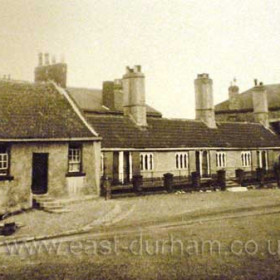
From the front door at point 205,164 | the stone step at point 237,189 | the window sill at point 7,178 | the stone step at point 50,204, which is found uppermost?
the front door at point 205,164

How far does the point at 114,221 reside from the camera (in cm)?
1472

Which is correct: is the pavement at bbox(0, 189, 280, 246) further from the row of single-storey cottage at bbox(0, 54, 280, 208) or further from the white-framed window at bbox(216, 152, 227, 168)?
the white-framed window at bbox(216, 152, 227, 168)

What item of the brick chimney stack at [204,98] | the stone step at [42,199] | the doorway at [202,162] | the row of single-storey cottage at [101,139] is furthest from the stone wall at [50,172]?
the brick chimney stack at [204,98]

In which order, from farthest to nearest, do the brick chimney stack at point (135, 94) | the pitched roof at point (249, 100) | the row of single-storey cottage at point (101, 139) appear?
the pitched roof at point (249, 100)
the brick chimney stack at point (135, 94)
the row of single-storey cottage at point (101, 139)

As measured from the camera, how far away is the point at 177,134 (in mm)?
31156

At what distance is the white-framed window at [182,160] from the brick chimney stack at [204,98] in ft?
20.1

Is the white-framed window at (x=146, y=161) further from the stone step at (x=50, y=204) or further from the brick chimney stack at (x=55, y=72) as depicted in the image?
the stone step at (x=50, y=204)

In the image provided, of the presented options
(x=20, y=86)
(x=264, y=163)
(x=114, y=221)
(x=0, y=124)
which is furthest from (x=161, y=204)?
(x=264, y=163)

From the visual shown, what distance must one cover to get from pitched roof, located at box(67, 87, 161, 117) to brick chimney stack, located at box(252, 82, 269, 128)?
12.7m

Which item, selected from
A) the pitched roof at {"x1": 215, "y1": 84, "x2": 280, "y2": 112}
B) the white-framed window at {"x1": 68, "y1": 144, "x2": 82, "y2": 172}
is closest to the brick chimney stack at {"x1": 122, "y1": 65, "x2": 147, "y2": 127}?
the white-framed window at {"x1": 68, "y1": 144, "x2": 82, "y2": 172}

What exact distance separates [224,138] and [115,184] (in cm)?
1339

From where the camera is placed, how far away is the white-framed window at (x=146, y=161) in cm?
2766

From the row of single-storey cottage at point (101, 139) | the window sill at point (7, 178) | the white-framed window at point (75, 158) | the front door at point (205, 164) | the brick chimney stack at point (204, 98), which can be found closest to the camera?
the window sill at point (7, 178)

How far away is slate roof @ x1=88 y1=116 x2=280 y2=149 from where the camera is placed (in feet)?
89.8
